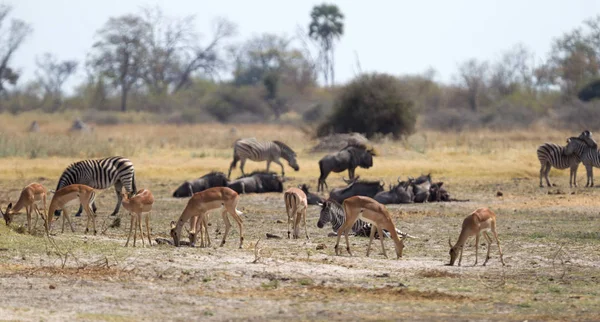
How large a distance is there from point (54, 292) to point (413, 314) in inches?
146

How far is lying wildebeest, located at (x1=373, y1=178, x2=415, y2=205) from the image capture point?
2212 cm

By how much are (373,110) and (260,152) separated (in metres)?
13.7

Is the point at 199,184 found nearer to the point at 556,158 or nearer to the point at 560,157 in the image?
the point at 556,158

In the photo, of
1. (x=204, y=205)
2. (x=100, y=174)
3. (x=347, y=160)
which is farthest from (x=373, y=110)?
(x=204, y=205)

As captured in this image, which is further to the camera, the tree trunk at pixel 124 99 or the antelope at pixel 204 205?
the tree trunk at pixel 124 99

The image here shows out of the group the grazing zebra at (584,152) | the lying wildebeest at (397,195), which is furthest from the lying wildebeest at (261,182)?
the grazing zebra at (584,152)

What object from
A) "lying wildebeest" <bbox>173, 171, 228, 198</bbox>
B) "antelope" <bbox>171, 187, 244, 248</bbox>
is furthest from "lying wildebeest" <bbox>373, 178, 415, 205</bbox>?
"antelope" <bbox>171, 187, 244, 248</bbox>

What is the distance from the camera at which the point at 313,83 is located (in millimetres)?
84750

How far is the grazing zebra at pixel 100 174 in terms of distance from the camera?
1947 cm

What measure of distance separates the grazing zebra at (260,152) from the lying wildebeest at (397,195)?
24.9ft

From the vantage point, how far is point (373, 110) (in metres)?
42.6

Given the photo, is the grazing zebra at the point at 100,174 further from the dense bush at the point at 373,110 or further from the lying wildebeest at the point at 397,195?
the dense bush at the point at 373,110

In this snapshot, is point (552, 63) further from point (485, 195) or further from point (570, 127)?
point (485, 195)

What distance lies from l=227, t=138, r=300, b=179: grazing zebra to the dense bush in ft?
41.4
